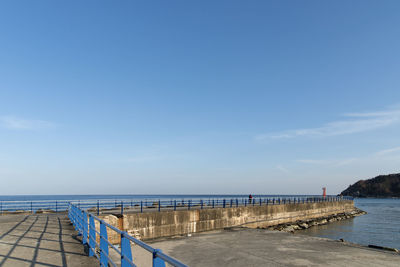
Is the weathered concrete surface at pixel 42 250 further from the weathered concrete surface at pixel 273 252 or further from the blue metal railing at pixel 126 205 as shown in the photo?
the blue metal railing at pixel 126 205

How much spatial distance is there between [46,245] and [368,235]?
30442mm

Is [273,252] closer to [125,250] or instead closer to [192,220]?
[192,220]

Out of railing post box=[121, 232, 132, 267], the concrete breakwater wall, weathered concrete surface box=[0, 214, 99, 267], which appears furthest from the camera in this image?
the concrete breakwater wall

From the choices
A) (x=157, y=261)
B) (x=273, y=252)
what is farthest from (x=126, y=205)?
(x=157, y=261)

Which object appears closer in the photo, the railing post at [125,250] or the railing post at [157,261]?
the railing post at [157,261]

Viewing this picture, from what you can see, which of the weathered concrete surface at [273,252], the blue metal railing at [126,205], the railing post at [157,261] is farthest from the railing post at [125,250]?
the blue metal railing at [126,205]

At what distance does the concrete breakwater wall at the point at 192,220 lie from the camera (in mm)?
17109

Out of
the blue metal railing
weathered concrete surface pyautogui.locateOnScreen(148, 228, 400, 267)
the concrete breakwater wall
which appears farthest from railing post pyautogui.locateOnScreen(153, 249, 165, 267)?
the blue metal railing

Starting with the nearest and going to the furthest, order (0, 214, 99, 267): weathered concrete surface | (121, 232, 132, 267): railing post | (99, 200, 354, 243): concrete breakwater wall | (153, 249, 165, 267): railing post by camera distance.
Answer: (153, 249, 165, 267): railing post < (121, 232, 132, 267): railing post < (0, 214, 99, 267): weathered concrete surface < (99, 200, 354, 243): concrete breakwater wall

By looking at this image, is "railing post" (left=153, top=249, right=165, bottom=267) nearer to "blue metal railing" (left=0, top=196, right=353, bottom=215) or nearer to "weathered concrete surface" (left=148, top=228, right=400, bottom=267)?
"weathered concrete surface" (left=148, top=228, right=400, bottom=267)

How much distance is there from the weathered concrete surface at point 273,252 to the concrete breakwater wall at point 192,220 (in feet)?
7.02

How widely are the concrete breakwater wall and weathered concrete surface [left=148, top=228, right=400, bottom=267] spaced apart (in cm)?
214

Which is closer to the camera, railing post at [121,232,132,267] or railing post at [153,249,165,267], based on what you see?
railing post at [153,249,165,267]

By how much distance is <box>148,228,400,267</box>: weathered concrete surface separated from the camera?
1102 centimetres
